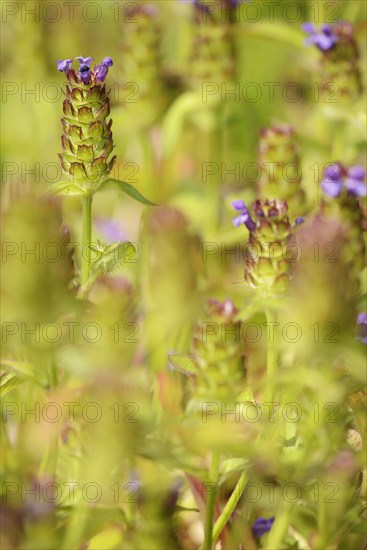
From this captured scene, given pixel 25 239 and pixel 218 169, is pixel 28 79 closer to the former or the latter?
pixel 218 169

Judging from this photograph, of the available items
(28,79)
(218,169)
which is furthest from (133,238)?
(28,79)

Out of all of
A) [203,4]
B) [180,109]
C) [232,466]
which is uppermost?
[203,4]

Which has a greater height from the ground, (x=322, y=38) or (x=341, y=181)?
(x=322, y=38)

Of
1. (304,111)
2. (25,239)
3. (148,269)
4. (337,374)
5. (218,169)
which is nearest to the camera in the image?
(25,239)

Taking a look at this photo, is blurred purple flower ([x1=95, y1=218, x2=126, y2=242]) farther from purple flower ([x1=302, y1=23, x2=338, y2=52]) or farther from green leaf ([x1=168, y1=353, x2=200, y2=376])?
green leaf ([x1=168, y1=353, x2=200, y2=376])

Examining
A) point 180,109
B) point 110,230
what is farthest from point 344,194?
point 180,109

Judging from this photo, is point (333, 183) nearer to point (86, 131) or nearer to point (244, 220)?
point (244, 220)

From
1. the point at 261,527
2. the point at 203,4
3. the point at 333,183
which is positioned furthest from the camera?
the point at 203,4

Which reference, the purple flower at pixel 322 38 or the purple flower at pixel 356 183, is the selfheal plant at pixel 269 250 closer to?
the purple flower at pixel 356 183
